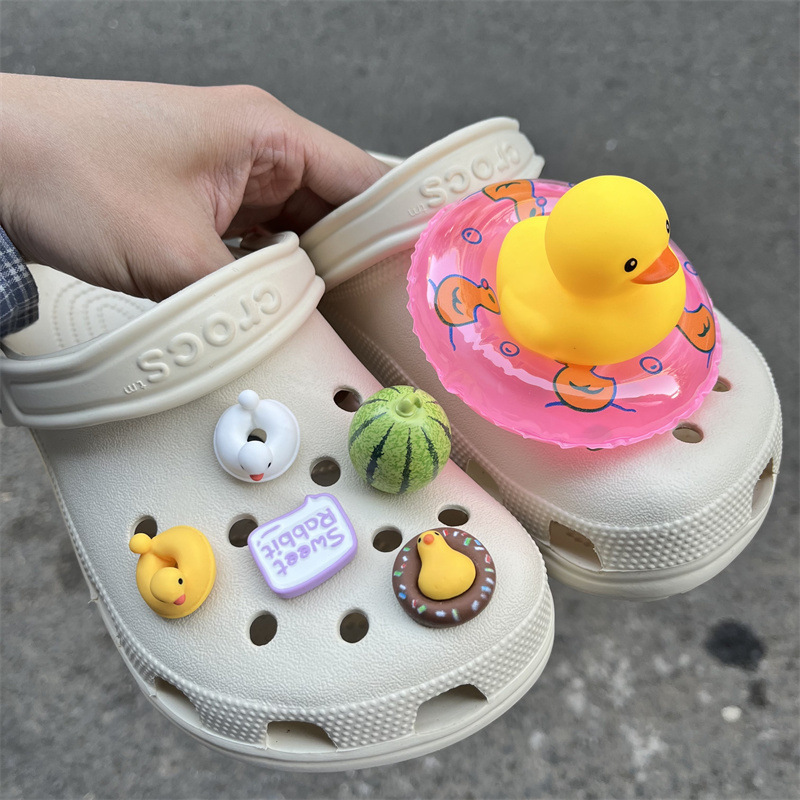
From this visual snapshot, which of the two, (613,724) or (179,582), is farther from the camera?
(613,724)

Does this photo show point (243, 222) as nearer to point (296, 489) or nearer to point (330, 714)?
point (296, 489)

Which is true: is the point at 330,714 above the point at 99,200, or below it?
below

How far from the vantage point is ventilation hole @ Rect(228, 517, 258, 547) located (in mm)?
704

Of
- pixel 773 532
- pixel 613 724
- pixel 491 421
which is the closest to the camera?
pixel 491 421

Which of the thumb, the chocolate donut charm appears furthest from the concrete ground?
the thumb

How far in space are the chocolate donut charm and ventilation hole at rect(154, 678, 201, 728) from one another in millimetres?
213

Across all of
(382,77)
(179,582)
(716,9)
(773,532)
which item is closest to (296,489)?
(179,582)

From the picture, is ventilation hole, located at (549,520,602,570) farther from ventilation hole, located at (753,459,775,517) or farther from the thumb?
the thumb

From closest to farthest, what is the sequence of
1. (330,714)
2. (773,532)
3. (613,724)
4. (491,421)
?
(330,714) < (491,421) < (613,724) < (773,532)

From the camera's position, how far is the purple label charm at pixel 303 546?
2.08 ft

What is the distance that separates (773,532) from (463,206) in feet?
1.84

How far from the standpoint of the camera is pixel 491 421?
0.71 m

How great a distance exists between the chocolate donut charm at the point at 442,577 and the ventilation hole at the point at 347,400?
0.56 ft

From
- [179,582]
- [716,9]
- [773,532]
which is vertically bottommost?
[773,532]
